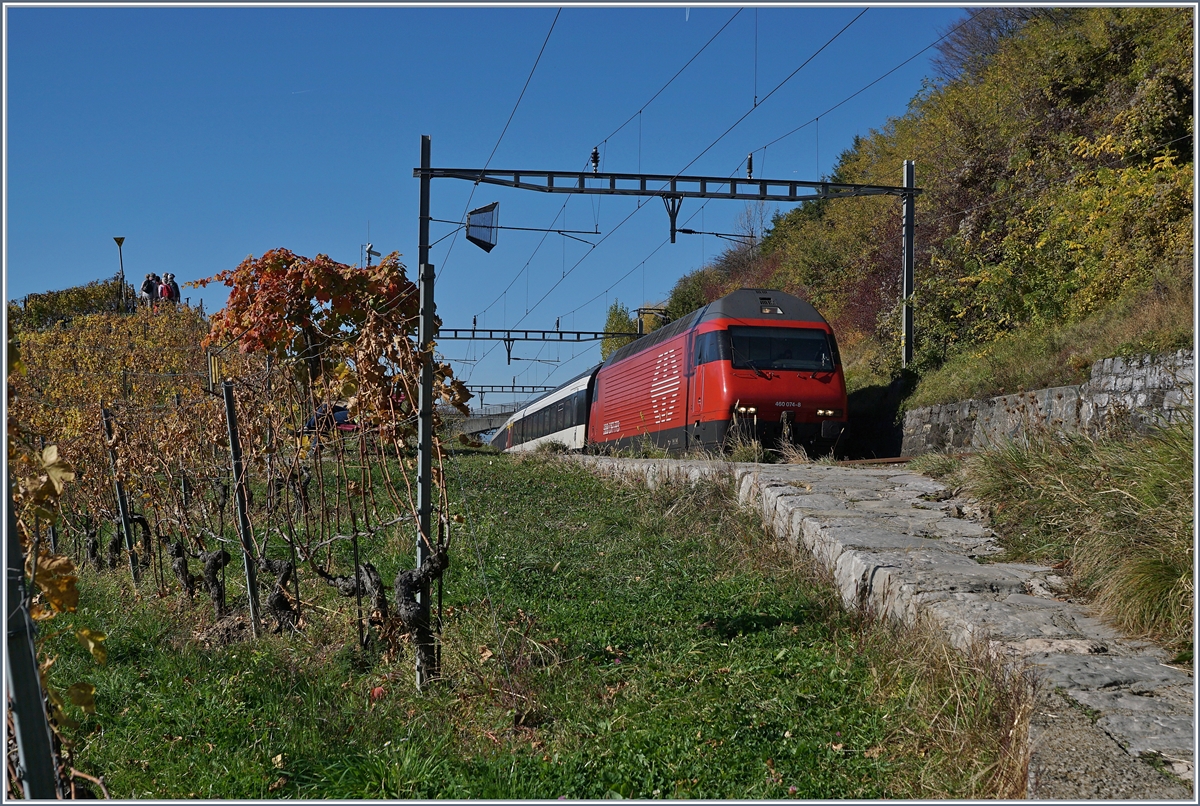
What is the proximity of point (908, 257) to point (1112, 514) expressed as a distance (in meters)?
14.3

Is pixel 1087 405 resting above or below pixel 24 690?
above

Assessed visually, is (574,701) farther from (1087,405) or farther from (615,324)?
(615,324)

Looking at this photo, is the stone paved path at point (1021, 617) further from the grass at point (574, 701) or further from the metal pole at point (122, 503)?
the metal pole at point (122, 503)

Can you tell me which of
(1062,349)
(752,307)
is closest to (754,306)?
(752,307)

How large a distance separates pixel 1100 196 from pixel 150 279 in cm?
1731

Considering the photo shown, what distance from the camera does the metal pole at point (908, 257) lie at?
17.9 metres

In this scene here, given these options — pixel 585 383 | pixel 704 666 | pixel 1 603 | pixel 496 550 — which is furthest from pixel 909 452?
pixel 1 603

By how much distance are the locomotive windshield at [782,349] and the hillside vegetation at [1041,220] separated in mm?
2718

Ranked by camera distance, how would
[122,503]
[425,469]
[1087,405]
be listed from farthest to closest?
[1087,405], [122,503], [425,469]

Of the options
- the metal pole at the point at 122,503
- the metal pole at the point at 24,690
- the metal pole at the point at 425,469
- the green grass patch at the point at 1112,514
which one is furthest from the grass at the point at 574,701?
the metal pole at the point at 24,690

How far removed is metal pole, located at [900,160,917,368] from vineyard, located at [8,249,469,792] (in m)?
12.6

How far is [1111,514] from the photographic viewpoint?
16.7ft

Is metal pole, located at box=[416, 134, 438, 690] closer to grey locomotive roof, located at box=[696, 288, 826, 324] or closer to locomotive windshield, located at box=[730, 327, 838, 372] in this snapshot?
locomotive windshield, located at box=[730, 327, 838, 372]

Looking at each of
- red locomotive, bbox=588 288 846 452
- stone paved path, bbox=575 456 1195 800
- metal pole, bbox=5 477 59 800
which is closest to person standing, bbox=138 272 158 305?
red locomotive, bbox=588 288 846 452
